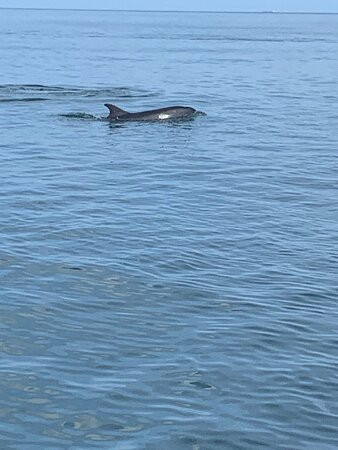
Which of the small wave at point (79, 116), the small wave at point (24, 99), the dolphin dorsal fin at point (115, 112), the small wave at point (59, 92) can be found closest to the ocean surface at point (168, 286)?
the dolphin dorsal fin at point (115, 112)

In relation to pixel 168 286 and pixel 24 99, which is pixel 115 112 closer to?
pixel 24 99

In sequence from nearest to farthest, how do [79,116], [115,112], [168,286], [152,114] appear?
[168,286]
[115,112]
[152,114]
[79,116]

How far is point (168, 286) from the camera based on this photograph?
13.4 m

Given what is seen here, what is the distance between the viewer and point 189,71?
172ft

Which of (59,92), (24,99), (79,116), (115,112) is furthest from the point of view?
(59,92)

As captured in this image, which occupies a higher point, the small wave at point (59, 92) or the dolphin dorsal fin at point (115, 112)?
the dolphin dorsal fin at point (115, 112)

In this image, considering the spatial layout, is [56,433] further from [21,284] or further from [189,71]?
[189,71]

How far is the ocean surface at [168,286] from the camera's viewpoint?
9.41 meters

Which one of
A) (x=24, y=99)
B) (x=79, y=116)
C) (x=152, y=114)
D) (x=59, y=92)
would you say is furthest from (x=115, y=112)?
(x=59, y=92)

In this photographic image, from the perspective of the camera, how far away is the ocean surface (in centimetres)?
941

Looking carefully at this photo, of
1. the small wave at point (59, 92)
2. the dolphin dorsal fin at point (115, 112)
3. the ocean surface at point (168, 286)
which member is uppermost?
the dolphin dorsal fin at point (115, 112)

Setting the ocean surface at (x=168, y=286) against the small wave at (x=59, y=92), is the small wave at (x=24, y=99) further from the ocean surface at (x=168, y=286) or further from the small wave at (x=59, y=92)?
the ocean surface at (x=168, y=286)

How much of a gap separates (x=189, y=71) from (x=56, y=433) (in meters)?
44.7

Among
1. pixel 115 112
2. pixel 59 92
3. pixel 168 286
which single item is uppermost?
pixel 115 112
